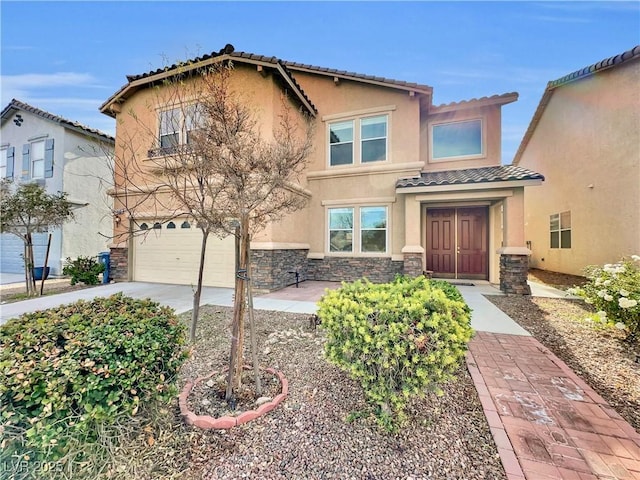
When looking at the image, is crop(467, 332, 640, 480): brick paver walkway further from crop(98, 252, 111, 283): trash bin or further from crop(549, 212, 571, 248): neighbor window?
crop(98, 252, 111, 283): trash bin

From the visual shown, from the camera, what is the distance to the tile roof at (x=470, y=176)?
8.48m

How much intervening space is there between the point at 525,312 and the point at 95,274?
14233mm

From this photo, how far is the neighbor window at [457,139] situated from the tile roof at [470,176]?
2.86ft

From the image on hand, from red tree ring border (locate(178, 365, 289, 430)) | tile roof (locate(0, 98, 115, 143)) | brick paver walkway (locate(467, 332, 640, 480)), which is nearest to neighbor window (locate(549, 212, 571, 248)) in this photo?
brick paver walkway (locate(467, 332, 640, 480))

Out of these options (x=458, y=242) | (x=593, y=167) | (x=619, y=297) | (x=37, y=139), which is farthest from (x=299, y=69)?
(x=37, y=139)

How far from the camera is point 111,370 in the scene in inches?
80.7

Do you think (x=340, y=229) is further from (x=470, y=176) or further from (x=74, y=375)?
(x=74, y=375)

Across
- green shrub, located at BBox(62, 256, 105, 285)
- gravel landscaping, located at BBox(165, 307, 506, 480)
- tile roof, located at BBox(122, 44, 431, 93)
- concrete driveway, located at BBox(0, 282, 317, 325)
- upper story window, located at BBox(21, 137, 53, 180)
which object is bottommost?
gravel landscaping, located at BBox(165, 307, 506, 480)

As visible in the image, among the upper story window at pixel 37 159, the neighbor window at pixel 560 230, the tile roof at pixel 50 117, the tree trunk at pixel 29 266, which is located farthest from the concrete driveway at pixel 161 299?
the neighbor window at pixel 560 230

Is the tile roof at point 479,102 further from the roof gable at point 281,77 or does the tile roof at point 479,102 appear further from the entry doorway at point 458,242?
the entry doorway at point 458,242

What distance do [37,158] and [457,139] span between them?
66.4 feet

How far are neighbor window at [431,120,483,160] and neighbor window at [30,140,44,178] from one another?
19.0 m

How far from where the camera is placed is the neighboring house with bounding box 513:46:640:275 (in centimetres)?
912

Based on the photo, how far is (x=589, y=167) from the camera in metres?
11.1
